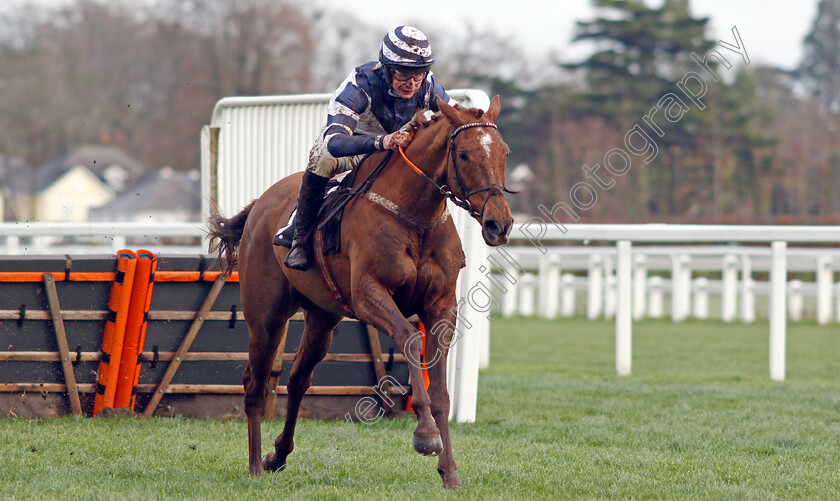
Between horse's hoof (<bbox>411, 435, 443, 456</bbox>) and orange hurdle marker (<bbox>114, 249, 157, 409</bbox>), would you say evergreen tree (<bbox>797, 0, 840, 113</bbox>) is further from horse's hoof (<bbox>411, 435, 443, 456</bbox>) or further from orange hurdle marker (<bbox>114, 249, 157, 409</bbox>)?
horse's hoof (<bbox>411, 435, 443, 456</bbox>)

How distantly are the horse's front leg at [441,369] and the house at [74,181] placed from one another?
59.8m

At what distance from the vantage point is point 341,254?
484cm

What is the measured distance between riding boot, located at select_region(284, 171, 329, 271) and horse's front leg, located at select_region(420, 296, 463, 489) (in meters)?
0.70

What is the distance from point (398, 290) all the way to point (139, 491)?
4.71ft

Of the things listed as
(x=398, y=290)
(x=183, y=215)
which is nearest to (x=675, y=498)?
(x=398, y=290)

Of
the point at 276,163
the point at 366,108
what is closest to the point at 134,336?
the point at 276,163

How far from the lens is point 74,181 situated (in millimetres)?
69250

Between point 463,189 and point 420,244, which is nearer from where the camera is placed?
point 463,189

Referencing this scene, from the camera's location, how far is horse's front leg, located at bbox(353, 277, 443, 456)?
415cm

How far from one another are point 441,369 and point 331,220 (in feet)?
2.91

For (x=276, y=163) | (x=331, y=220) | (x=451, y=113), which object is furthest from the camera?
(x=276, y=163)

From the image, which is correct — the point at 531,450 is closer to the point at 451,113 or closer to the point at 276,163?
the point at 451,113

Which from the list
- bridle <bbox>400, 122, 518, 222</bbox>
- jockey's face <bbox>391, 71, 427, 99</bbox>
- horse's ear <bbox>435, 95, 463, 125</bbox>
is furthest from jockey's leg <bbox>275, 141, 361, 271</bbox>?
horse's ear <bbox>435, 95, 463, 125</bbox>

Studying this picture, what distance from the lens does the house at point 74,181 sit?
210 ft
